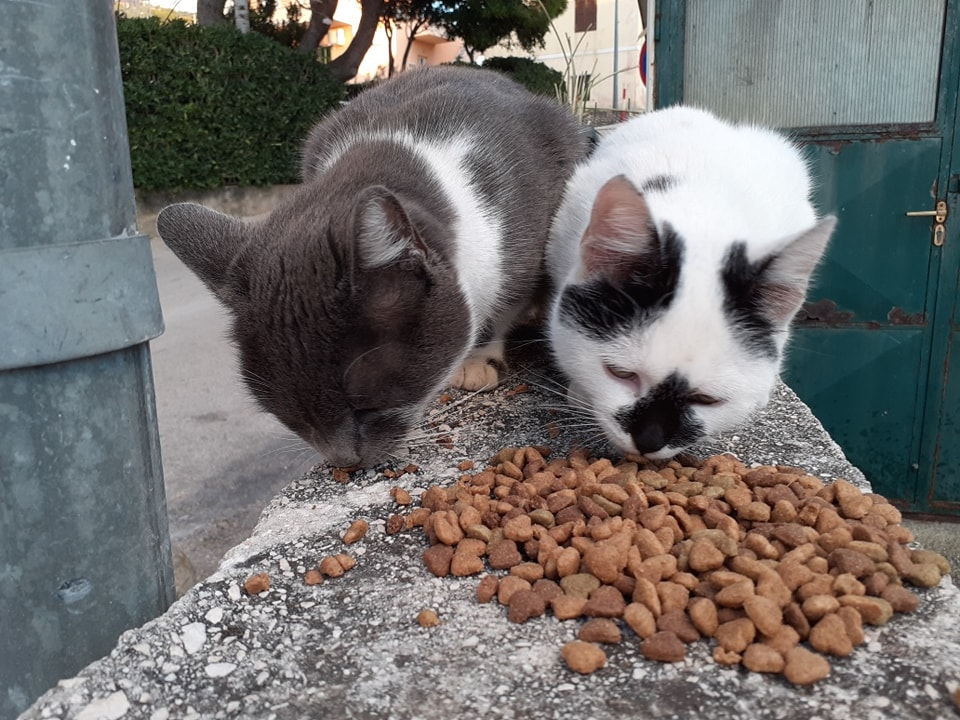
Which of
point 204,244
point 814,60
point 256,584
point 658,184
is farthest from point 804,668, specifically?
point 814,60

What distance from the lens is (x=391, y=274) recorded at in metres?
1.44

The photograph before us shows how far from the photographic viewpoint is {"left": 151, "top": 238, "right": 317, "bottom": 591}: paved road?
11.6ft

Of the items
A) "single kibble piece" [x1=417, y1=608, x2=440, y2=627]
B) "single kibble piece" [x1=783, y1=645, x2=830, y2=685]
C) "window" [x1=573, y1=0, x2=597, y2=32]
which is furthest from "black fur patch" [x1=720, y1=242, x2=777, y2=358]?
"window" [x1=573, y1=0, x2=597, y2=32]

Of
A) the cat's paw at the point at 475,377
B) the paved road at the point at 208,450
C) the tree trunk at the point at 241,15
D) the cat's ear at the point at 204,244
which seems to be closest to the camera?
the cat's ear at the point at 204,244

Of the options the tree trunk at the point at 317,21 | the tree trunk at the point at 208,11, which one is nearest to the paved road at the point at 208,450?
Result: the tree trunk at the point at 208,11

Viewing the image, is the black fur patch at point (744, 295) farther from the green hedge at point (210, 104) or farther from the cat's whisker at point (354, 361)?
the green hedge at point (210, 104)

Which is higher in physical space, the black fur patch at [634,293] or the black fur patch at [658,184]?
the black fur patch at [658,184]

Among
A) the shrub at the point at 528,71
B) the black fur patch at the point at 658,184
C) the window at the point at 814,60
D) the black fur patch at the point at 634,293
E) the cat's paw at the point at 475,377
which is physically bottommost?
the cat's paw at the point at 475,377

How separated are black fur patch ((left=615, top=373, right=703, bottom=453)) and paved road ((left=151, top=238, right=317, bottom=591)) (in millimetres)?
1662

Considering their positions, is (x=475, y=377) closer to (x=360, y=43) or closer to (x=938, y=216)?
(x=938, y=216)

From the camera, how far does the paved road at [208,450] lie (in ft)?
11.6

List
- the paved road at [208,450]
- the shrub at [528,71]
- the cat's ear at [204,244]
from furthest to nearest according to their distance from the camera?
the shrub at [528,71] < the paved road at [208,450] < the cat's ear at [204,244]

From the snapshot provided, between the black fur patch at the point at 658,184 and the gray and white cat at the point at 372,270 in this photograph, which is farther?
the black fur patch at the point at 658,184

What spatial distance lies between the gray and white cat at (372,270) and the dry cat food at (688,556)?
0.25 metres
